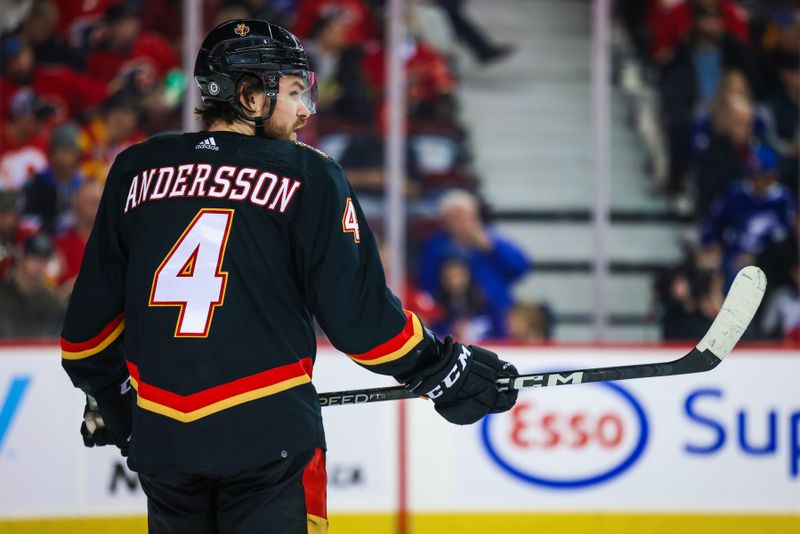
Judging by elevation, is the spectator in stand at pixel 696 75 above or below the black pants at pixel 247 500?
above

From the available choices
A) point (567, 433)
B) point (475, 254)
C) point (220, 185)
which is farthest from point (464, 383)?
point (475, 254)

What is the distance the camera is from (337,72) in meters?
5.07

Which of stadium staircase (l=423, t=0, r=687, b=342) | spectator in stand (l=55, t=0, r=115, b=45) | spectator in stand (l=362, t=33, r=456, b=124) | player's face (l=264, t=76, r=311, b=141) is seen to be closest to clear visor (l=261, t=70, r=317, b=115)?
player's face (l=264, t=76, r=311, b=141)

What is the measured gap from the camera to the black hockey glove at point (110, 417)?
2061 millimetres

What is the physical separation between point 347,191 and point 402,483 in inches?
69.8

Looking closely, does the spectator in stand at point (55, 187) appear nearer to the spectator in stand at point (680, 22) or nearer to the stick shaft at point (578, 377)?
the spectator in stand at point (680, 22)

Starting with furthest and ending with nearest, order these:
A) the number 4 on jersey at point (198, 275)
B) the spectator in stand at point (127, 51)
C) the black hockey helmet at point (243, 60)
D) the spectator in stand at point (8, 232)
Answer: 1. the spectator in stand at point (127, 51)
2. the spectator in stand at point (8, 232)
3. the black hockey helmet at point (243, 60)
4. the number 4 on jersey at point (198, 275)

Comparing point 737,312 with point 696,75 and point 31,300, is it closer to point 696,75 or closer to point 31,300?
point 31,300

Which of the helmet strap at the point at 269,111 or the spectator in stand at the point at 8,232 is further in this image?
the spectator in stand at the point at 8,232

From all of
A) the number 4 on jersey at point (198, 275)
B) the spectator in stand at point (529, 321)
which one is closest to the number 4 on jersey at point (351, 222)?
the number 4 on jersey at point (198, 275)

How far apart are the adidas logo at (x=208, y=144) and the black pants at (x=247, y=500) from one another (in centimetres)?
50

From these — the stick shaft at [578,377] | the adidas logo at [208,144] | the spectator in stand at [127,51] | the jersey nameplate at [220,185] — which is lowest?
the stick shaft at [578,377]

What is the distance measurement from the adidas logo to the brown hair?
6 cm

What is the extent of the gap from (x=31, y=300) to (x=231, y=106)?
2659 millimetres
